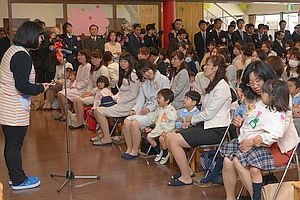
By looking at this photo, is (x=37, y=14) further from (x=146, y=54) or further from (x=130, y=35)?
(x=146, y=54)

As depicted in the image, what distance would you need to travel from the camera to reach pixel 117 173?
166 inches

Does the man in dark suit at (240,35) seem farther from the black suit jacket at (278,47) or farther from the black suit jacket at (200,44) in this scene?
the black suit jacket at (278,47)

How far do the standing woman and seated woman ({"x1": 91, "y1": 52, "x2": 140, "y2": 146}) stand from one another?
1591 millimetres

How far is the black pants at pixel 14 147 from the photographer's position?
3.59m

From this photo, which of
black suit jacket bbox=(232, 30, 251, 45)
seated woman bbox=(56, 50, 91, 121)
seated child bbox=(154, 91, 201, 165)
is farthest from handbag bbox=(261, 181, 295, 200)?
black suit jacket bbox=(232, 30, 251, 45)

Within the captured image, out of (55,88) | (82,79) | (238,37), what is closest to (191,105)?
(82,79)

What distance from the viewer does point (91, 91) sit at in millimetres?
6238

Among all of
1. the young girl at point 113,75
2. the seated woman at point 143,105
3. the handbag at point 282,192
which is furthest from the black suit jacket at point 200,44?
the handbag at point 282,192

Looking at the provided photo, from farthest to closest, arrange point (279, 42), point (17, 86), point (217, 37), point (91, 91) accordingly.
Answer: point (217, 37) → point (279, 42) → point (91, 91) → point (17, 86)

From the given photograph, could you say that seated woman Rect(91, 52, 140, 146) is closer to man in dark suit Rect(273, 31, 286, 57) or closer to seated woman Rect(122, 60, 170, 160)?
seated woman Rect(122, 60, 170, 160)

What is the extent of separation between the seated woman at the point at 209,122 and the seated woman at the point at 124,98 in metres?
1.36

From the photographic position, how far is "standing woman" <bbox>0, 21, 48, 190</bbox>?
3.45 m

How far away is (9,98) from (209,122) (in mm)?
1728

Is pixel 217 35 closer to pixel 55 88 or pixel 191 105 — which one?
pixel 55 88
